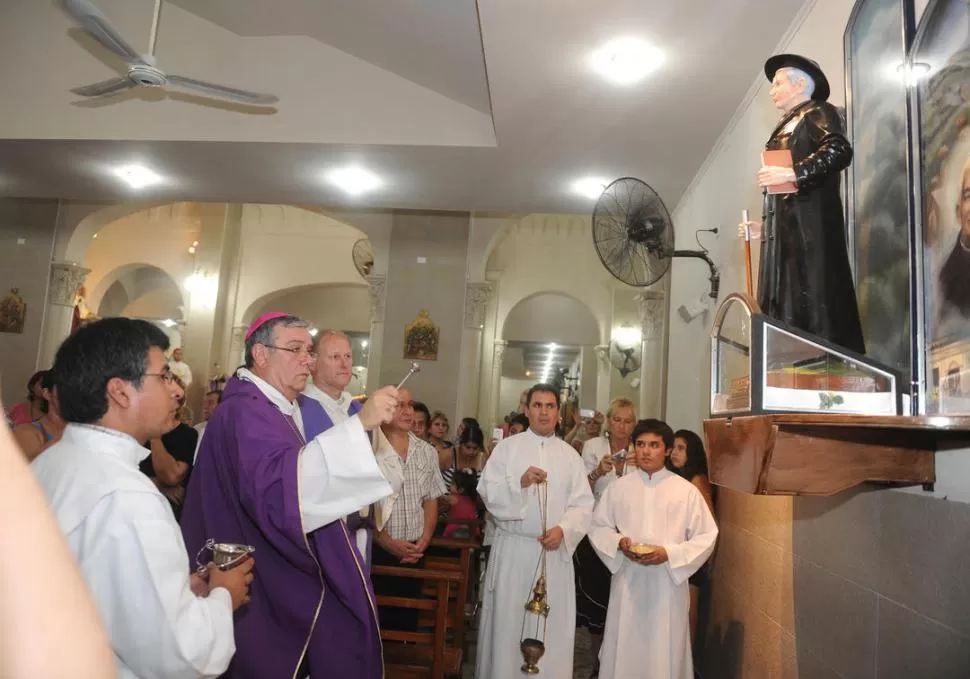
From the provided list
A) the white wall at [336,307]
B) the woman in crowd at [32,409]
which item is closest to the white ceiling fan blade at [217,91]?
the woman in crowd at [32,409]

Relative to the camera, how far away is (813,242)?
2781 millimetres

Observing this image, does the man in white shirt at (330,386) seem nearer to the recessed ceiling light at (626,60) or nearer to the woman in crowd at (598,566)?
the woman in crowd at (598,566)

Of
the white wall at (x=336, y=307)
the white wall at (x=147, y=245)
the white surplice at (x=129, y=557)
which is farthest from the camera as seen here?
the white wall at (x=336, y=307)

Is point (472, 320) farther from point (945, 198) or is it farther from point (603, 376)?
point (945, 198)

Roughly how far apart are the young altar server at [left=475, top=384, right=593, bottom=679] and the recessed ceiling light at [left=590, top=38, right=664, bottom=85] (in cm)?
232

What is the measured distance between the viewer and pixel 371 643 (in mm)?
2883

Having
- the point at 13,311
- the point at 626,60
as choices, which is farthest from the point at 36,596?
the point at 13,311

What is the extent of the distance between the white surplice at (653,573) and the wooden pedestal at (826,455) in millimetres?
2163

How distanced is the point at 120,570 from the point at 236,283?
1574cm

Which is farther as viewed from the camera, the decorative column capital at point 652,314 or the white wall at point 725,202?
the decorative column capital at point 652,314

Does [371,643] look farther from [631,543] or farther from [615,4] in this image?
[615,4]

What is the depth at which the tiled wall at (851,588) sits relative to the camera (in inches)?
89.6

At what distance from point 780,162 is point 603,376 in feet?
46.8

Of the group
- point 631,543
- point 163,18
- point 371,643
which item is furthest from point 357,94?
point 371,643
